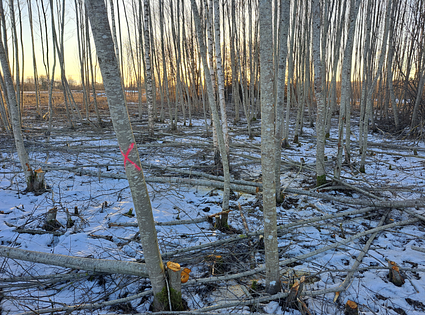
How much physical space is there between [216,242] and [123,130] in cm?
150

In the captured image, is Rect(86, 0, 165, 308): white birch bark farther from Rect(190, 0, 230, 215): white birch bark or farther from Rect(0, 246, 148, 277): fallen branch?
Rect(190, 0, 230, 215): white birch bark

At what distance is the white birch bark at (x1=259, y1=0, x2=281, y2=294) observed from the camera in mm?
1549

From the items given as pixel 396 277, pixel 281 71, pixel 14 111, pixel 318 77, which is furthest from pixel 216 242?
pixel 14 111

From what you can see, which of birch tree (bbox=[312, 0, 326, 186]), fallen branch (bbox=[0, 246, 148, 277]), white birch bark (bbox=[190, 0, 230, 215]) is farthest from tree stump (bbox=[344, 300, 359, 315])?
birch tree (bbox=[312, 0, 326, 186])

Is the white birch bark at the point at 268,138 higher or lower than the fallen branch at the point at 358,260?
higher

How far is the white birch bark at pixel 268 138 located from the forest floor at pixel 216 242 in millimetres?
232

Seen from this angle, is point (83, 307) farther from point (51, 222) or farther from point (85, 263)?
point (51, 222)

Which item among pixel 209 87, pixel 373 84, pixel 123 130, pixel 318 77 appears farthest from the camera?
pixel 373 84

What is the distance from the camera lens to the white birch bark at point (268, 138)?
1549 millimetres

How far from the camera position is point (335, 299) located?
1.80 metres

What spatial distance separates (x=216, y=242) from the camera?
2.46 m

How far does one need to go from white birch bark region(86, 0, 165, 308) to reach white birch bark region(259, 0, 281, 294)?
0.76 meters

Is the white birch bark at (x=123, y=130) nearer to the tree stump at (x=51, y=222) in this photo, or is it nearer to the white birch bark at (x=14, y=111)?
the tree stump at (x=51, y=222)

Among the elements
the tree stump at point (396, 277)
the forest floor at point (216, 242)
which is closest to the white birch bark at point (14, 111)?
the forest floor at point (216, 242)
